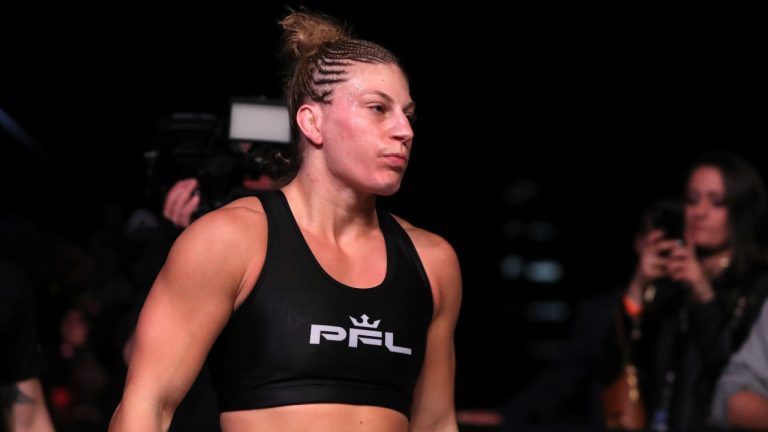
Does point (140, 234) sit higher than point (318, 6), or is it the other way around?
point (318, 6)

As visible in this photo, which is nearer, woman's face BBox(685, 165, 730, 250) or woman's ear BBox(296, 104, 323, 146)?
woman's ear BBox(296, 104, 323, 146)

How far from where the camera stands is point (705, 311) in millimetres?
4309

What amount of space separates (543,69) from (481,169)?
0.72 meters

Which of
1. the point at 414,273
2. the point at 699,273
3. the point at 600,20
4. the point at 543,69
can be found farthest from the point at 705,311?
the point at 543,69

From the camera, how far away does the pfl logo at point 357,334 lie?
2.63m

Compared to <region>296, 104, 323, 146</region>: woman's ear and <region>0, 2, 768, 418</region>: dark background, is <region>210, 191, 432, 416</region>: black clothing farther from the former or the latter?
<region>0, 2, 768, 418</region>: dark background

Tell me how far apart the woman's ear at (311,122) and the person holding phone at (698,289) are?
1989 millimetres

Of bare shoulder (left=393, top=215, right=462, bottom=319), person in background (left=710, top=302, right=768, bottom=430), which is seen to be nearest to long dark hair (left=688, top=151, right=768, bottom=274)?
person in background (left=710, top=302, right=768, bottom=430)

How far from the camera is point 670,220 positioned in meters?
4.56

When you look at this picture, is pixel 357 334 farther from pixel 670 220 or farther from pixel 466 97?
pixel 466 97

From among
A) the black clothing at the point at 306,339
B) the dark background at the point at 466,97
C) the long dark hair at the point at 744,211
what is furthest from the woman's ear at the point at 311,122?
the long dark hair at the point at 744,211

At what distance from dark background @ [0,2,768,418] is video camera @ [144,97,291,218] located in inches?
17.5

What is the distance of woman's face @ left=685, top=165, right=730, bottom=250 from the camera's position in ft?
14.9

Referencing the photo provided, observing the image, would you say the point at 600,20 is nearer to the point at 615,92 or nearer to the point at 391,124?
the point at 615,92
